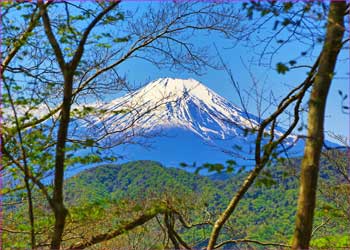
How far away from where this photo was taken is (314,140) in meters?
2.29

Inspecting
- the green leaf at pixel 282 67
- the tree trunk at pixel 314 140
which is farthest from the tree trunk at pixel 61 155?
the tree trunk at pixel 314 140

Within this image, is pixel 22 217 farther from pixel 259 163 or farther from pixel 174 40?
pixel 259 163

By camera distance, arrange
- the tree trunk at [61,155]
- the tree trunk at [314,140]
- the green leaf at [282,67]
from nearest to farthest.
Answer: the green leaf at [282,67], the tree trunk at [314,140], the tree trunk at [61,155]

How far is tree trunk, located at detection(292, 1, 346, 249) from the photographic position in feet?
7.54

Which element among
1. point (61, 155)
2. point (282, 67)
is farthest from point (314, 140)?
point (61, 155)

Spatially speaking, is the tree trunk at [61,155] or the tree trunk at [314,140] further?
the tree trunk at [61,155]

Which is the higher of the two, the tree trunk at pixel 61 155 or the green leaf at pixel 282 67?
the green leaf at pixel 282 67

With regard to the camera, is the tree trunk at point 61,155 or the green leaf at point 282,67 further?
the tree trunk at point 61,155

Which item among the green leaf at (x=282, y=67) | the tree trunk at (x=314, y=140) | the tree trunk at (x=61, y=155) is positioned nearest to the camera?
the green leaf at (x=282, y=67)

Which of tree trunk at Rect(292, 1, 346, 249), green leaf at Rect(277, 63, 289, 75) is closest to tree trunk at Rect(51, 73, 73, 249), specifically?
green leaf at Rect(277, 63, 289, 75)

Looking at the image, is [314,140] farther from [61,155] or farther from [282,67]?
[61,155]

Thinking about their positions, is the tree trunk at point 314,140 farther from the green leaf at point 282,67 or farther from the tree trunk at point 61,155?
the tree trunk at point 61,155

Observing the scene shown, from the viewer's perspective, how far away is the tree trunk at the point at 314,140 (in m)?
2.30

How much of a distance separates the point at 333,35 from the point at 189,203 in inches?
67.3
